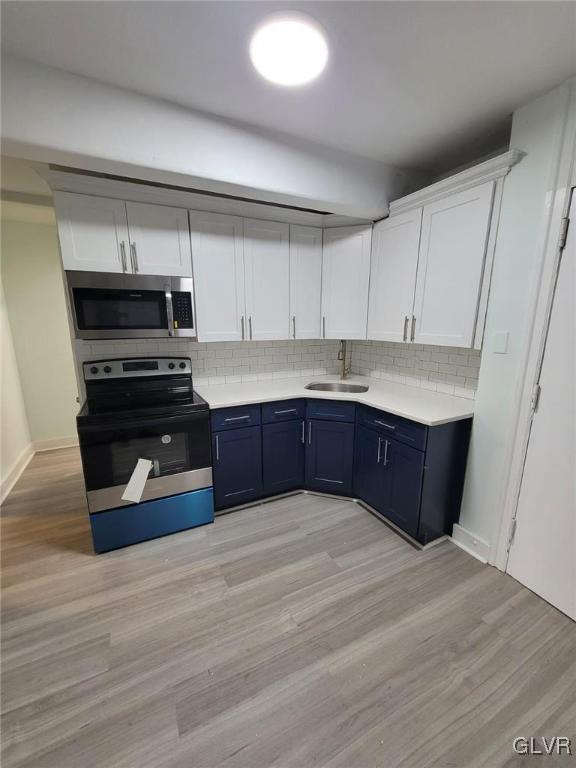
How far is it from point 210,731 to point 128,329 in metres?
2.02

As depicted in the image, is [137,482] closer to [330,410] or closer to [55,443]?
[330,410]

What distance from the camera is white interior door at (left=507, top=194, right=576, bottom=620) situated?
1517 millimetres

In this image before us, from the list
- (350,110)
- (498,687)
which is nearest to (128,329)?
(350,110)

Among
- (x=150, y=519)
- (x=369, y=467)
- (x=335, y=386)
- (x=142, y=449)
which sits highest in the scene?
(x=335, y=386)

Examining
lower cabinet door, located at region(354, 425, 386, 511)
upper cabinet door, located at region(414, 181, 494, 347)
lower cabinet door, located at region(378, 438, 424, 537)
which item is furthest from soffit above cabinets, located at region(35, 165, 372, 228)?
lower cabinet door, located at region(378, 438, 424, 537)

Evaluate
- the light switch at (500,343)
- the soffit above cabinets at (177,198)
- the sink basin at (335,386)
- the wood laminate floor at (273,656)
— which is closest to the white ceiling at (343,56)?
the soffit above cabinets at (177,198)

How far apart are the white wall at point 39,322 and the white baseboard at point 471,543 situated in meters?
4.14

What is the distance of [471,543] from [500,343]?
4.28 feet

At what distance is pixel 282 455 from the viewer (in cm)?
256

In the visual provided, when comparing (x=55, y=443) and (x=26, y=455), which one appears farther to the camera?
(x=55, y=443)

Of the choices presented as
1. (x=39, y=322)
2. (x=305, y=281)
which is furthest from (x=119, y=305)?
(x=39, y=322)

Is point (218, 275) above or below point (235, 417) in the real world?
above

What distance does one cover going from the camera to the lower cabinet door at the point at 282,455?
2.48 m

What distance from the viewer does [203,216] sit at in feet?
7.28
